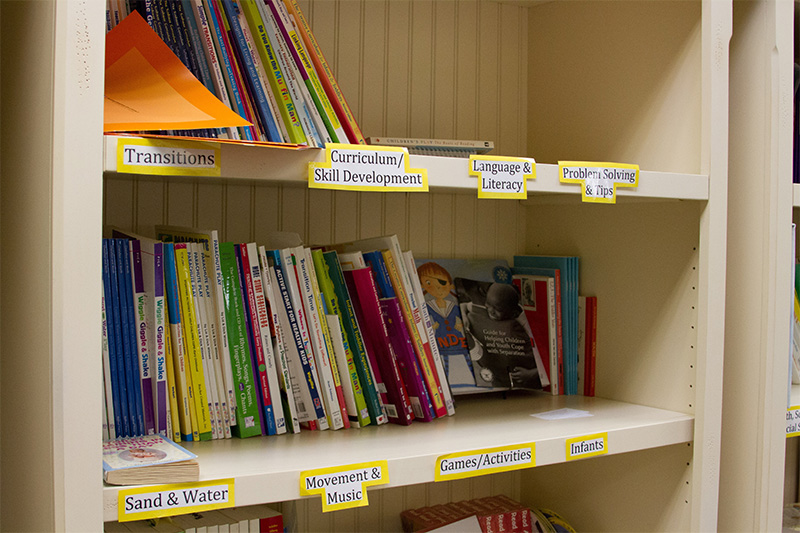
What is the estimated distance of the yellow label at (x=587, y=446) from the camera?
113 cm

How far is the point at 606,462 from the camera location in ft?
4.71

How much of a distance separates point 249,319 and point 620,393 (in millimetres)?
727

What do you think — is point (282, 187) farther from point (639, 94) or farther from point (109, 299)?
point (639, 94)

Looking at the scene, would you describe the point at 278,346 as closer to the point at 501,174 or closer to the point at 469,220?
the point at 501,174

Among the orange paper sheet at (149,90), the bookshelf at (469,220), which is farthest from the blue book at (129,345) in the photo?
the orange paper sheet at (149,90)

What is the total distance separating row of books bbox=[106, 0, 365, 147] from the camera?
1.08m

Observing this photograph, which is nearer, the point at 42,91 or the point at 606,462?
the point at 42,91

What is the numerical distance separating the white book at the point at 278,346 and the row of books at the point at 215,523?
0.42ft

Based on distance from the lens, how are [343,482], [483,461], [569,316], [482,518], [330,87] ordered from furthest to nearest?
[569,316], [482,518], [330,87], [483,461], [343,482]

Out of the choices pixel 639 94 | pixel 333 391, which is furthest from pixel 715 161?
pixel 333 391

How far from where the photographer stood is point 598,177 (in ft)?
3.75

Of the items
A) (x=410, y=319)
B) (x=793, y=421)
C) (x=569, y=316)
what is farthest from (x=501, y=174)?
(x=793, y=421)

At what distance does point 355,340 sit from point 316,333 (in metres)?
0.08

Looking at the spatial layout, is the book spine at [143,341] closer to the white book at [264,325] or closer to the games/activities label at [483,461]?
the white book at [264,325]
